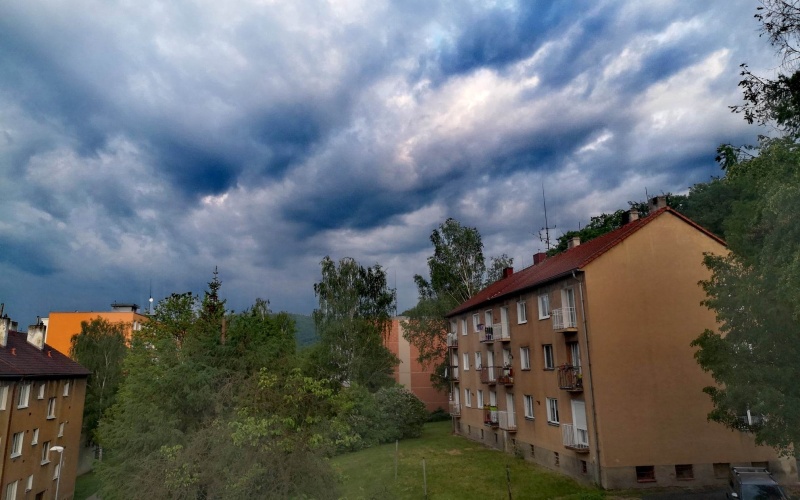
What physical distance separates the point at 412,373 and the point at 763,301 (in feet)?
184

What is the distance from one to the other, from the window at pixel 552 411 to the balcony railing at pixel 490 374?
6710 millimetres

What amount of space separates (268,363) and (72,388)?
102 ft

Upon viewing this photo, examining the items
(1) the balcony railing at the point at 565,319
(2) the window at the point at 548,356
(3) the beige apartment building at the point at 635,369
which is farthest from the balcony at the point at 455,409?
(1) the balcony railing at the point at 565,319

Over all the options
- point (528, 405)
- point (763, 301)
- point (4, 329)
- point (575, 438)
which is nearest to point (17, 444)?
point (4, 329)

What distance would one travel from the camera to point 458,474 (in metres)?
29.4

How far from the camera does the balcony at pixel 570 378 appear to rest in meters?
24.9

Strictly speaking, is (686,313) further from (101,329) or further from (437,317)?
(101,329)

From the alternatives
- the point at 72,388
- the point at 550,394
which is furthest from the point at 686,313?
the point at 72,388

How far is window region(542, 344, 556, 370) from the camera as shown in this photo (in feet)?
93.9

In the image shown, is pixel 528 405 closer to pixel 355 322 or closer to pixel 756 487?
pixel 756 487

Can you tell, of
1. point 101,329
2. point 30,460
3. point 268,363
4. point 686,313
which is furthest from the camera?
point 101,329

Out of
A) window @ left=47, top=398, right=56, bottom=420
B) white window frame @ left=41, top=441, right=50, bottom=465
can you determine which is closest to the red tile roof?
window @ left=47, top=398, right=56, bottom=420

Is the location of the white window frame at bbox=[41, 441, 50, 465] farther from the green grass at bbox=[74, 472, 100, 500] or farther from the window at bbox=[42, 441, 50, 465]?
the green grass at bbox=[74, 472, 100, 500]

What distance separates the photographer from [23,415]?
2942cm
